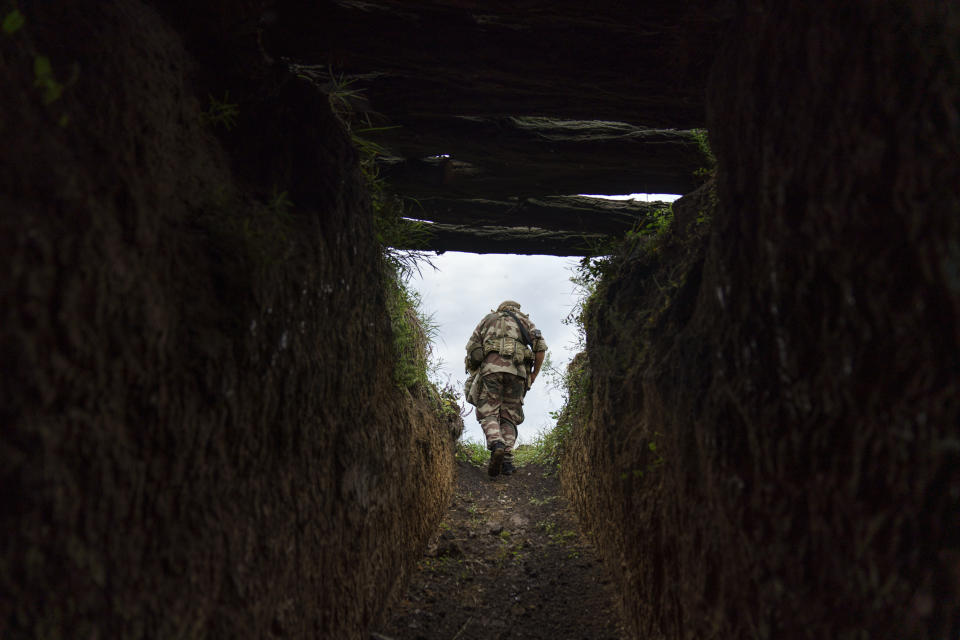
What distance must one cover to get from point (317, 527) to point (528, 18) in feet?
8.17

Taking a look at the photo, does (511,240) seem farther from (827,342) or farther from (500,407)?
(827,342)

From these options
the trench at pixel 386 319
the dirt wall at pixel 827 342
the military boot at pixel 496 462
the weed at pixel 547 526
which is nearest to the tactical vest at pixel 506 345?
the military boot at pixel 496 462

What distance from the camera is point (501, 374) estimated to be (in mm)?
7723

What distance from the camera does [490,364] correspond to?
7820 mm

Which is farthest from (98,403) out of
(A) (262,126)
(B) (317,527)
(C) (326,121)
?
(C) (326,121)

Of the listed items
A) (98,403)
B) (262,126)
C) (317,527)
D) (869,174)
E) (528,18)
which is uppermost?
(528,18)

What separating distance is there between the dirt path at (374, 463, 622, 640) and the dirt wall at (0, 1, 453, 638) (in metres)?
0.79

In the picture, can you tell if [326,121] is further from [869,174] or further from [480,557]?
[480,557]

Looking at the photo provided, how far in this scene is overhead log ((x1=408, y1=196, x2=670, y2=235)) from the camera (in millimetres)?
4797

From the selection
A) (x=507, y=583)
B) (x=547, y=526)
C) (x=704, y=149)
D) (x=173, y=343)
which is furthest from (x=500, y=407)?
(x=173, y=343)

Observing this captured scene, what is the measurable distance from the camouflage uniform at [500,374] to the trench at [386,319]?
4.12m

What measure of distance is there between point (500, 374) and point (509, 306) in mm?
1355

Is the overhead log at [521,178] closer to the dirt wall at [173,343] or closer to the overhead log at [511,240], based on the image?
the overhead log at [511,240]

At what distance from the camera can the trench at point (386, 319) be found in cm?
121
